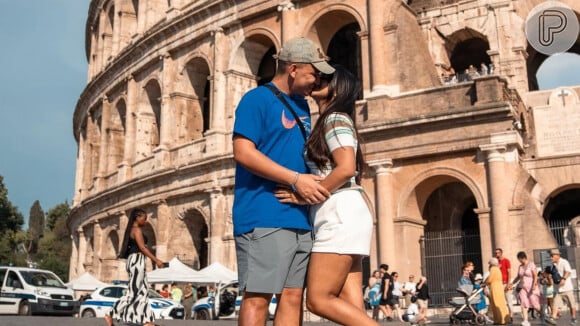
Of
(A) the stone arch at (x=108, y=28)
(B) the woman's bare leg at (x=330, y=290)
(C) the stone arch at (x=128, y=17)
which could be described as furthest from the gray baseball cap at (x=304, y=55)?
(A) the stone arch at (x=108, y=28)

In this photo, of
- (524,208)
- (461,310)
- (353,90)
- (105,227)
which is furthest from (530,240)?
(105,227)

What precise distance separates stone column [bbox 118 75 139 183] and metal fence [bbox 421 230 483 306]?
12664mm

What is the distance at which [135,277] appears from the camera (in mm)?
6965

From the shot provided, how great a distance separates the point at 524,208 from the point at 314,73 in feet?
42.7

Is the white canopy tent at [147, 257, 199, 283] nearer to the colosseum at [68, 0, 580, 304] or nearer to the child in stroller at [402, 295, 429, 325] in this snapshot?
the colosseum at [68, 0, 580, 304]

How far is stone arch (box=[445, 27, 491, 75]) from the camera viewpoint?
1961 cm

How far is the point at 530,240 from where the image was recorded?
1504cm

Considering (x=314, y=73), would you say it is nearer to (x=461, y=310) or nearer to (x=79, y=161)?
(x=461, y=310)

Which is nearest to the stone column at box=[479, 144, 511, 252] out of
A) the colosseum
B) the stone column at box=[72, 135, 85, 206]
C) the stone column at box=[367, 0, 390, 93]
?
the colosseum

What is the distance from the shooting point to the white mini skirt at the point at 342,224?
3205 mm

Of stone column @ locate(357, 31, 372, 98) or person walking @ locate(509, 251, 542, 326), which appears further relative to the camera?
stone column @ locate(357, 31, 372, 98)

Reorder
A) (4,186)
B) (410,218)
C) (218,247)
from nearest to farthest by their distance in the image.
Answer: (410,218) < (218,247) < (4,186)

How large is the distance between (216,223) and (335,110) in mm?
17170

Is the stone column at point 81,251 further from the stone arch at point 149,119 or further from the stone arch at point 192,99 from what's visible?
the stone arch at point 192,99
